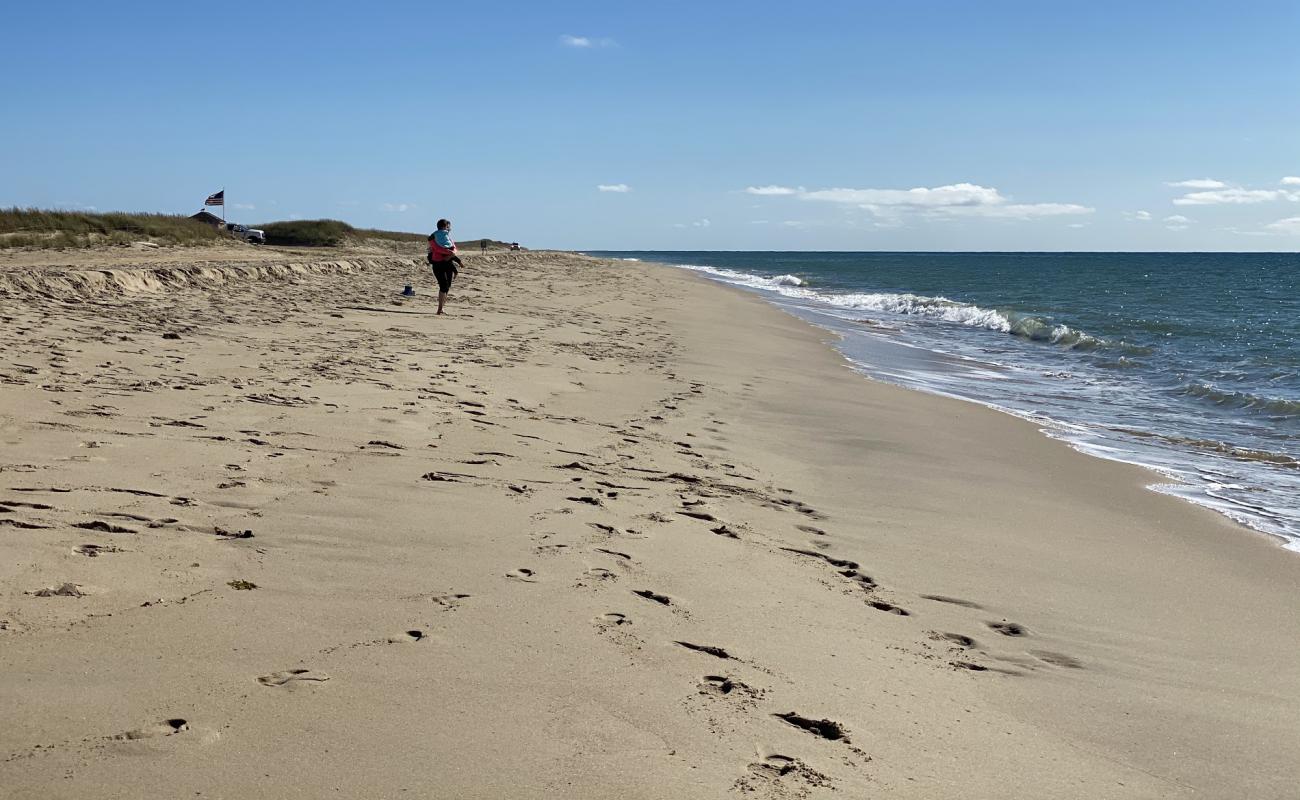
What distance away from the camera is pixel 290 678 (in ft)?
9.57

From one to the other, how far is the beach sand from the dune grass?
15.6m

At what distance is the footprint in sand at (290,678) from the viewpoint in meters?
2.88

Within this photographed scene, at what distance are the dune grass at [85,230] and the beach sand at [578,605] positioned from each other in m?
15.6

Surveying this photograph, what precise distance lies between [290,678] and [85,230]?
82.4ft

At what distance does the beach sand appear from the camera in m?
2.65

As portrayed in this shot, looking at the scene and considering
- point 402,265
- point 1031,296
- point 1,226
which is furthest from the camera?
point 1031,296

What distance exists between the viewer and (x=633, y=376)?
10641 mm

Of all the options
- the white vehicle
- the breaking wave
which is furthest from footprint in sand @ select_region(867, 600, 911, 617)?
the white vehicle

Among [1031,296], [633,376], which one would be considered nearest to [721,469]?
[633,376]

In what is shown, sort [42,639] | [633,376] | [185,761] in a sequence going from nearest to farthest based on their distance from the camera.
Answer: [185,761] < [42,639] < [633,376]

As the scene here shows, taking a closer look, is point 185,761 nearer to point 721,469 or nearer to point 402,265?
point 721,469

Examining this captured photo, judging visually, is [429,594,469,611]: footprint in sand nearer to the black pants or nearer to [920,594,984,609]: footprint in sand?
[920,594,984,609]: footprint in sand

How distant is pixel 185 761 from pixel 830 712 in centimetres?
183

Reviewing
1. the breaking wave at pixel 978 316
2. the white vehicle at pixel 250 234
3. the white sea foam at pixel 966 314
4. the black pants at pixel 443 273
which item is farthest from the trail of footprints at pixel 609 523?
the white vehicle at pixel 250 234
